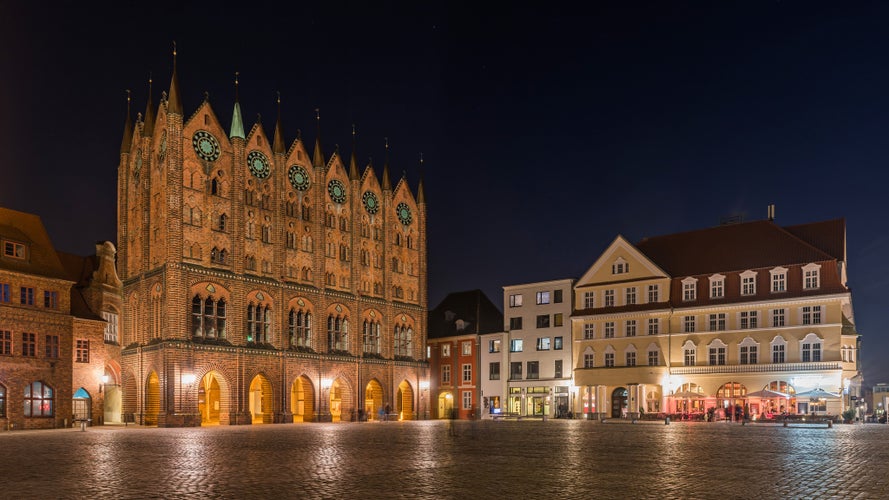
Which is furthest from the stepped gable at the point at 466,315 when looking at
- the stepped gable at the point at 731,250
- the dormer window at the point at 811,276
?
the dormer window at the point at 811,276

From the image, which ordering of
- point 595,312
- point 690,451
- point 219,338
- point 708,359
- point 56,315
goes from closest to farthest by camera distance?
point 690,451 → point 56,315 → point 219,338 → point 708,359 → point 595,312

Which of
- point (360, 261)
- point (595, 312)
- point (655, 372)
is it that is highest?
point (360, 261)

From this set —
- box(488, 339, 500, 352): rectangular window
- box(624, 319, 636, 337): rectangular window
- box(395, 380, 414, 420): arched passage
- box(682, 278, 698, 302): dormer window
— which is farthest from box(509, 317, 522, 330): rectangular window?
box(682, 278, 698, 302): dormer window

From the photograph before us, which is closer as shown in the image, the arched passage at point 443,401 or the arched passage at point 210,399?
the arched passage at point 210,399

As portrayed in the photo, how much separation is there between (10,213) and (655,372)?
50.9 metres

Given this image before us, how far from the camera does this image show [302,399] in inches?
2670

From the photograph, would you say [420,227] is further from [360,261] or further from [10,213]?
[10,213]

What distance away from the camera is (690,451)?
24969 mm

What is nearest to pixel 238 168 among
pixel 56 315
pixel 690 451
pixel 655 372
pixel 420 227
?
pixel 56 315

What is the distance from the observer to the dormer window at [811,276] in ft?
204

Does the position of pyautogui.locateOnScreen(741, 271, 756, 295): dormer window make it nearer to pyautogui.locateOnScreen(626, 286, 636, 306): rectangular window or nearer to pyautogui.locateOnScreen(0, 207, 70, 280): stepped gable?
pyautogui.locateOnScreen(626, 286, 636, 306): rectangular window

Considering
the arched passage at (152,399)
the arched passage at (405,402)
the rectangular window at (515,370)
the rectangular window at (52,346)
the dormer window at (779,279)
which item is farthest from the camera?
the rectangular window at (515,370)

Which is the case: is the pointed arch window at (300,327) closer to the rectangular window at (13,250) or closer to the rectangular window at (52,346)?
the rectangular window at (52,346)

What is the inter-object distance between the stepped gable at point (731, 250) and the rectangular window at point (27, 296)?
163 feet
